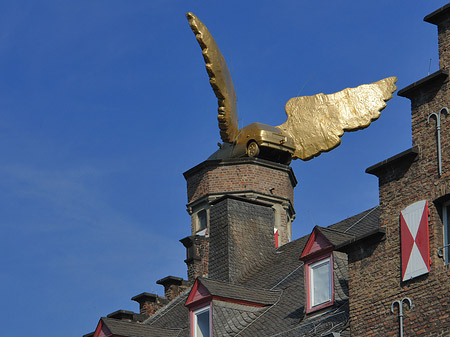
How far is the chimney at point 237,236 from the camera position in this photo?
4162 cm

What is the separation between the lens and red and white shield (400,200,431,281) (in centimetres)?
2731

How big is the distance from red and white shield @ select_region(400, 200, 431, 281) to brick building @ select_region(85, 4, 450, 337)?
0.9 inches

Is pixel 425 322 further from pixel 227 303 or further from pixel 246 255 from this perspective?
pixel 246 255

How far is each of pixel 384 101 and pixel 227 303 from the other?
1149 centimetres

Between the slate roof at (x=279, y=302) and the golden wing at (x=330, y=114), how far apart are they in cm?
478

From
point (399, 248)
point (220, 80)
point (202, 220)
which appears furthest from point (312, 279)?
point (202, 220)

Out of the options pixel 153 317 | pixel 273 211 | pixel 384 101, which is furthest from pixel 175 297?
pixel 384 101

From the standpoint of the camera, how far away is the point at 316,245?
32.6m

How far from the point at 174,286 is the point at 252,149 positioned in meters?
5.70

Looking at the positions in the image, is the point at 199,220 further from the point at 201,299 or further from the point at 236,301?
the point at 236,301

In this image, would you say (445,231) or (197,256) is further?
(197,256)

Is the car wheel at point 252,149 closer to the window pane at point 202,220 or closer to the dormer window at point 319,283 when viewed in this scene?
the window pane at point 202,220

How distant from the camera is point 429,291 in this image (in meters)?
27.0

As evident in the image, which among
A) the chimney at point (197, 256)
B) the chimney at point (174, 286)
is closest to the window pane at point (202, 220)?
the chimney at point (197, 256)
